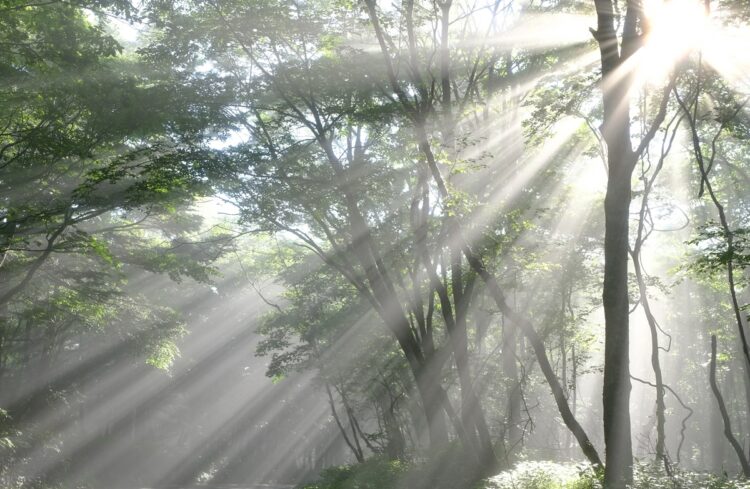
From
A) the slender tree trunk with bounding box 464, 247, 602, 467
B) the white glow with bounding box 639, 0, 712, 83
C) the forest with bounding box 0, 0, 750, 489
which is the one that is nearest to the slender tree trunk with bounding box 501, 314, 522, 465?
the forest with bounding box 0, 0, 750, 489

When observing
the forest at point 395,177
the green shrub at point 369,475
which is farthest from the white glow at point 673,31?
the green shrub at point 369,475

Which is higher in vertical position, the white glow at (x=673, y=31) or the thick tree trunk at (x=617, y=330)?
the white glow at (x=673, y=31)

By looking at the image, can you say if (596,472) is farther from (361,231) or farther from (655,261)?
(655,261)

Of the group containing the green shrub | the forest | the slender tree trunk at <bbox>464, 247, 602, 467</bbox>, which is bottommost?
the green shrub

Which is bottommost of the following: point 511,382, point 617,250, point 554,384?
point 554,384

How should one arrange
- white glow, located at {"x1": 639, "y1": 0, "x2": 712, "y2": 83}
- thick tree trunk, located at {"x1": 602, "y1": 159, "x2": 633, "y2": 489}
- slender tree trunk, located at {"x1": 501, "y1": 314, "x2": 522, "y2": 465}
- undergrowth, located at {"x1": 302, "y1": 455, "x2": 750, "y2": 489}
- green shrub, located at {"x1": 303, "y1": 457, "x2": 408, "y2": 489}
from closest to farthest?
thick tree trunk, located at {"x1": 602, "y1": 159, "x2": 633, "y2": 489} → undergrowth, located at {"x1": 302, "y1": 455, "x2": 750, "y2": 489} → white glow, located at {"x1": 639, "y1": 0, "x2": 712, "y2": 83} → green shrub, located at {"x1": 303, "y1": 457, "x2": 408, "y2": 489} → slender tree trunk, located at {"x1": 501, "y1": 314, "x2": 522, "y2": 465}

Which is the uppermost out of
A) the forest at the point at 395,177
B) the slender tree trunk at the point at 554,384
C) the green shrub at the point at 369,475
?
the forest at the point at 395,177

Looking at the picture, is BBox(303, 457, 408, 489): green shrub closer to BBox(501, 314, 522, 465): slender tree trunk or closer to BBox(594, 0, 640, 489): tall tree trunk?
BBox(501, 314, 522, 465): slender tree trunk

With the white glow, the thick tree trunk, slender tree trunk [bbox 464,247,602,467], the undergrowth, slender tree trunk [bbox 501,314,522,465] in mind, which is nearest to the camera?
the thick tree trunk

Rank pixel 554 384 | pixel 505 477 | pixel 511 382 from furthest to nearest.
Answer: pixel 511 382 < pixel 505 477 < pixel 554 384

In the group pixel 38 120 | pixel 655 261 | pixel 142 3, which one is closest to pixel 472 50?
pixel 142 3

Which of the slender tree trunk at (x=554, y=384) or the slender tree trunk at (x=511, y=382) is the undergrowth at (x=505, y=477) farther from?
the slender tree trunk at (x=511, y=382)

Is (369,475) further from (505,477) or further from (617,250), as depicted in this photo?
(617,250)

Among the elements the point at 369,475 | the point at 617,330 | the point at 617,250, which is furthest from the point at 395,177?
the point at 369,475
